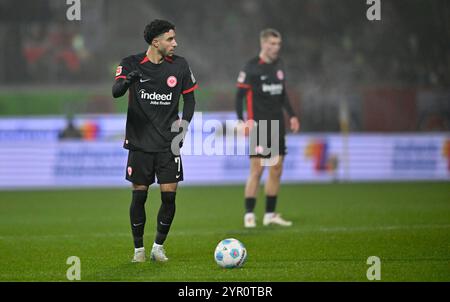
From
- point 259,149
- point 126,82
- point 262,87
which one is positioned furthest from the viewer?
point 262,87

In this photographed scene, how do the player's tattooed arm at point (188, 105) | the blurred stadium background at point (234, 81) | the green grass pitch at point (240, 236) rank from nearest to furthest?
the green grass pitch at point (240, 236), the player's tattooed arm at point (188, 105), the blurred stadium background at point (234, 81)

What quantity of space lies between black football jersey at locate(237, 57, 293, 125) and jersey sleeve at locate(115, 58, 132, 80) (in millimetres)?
3209

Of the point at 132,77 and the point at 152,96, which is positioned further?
the point at 152,96

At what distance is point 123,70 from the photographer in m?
7.70

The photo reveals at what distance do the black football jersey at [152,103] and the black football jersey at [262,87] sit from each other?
293cm

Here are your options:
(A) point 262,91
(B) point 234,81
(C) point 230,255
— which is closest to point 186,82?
(C) point 230,255

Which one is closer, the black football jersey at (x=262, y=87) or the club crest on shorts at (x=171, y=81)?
the club crest on shorts at (x=171, y=81)

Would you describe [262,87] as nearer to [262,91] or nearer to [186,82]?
[262,91]

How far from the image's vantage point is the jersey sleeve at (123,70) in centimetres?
763

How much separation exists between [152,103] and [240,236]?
2437 mm

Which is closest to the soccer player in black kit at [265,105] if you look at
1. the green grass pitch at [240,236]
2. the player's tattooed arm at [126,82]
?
the green grass pitch at [240,236]

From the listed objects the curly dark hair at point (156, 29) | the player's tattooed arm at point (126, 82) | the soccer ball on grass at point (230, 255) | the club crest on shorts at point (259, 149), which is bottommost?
the soccer ball on grass at point (230, 255)

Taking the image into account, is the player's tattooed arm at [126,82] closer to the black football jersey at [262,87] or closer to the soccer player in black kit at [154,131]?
the soccer player in black kit at [154,131]

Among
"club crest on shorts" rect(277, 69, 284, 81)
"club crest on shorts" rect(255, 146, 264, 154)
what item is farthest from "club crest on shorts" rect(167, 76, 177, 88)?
"club crest on shorts" rect(277, 69, 284, 81)
